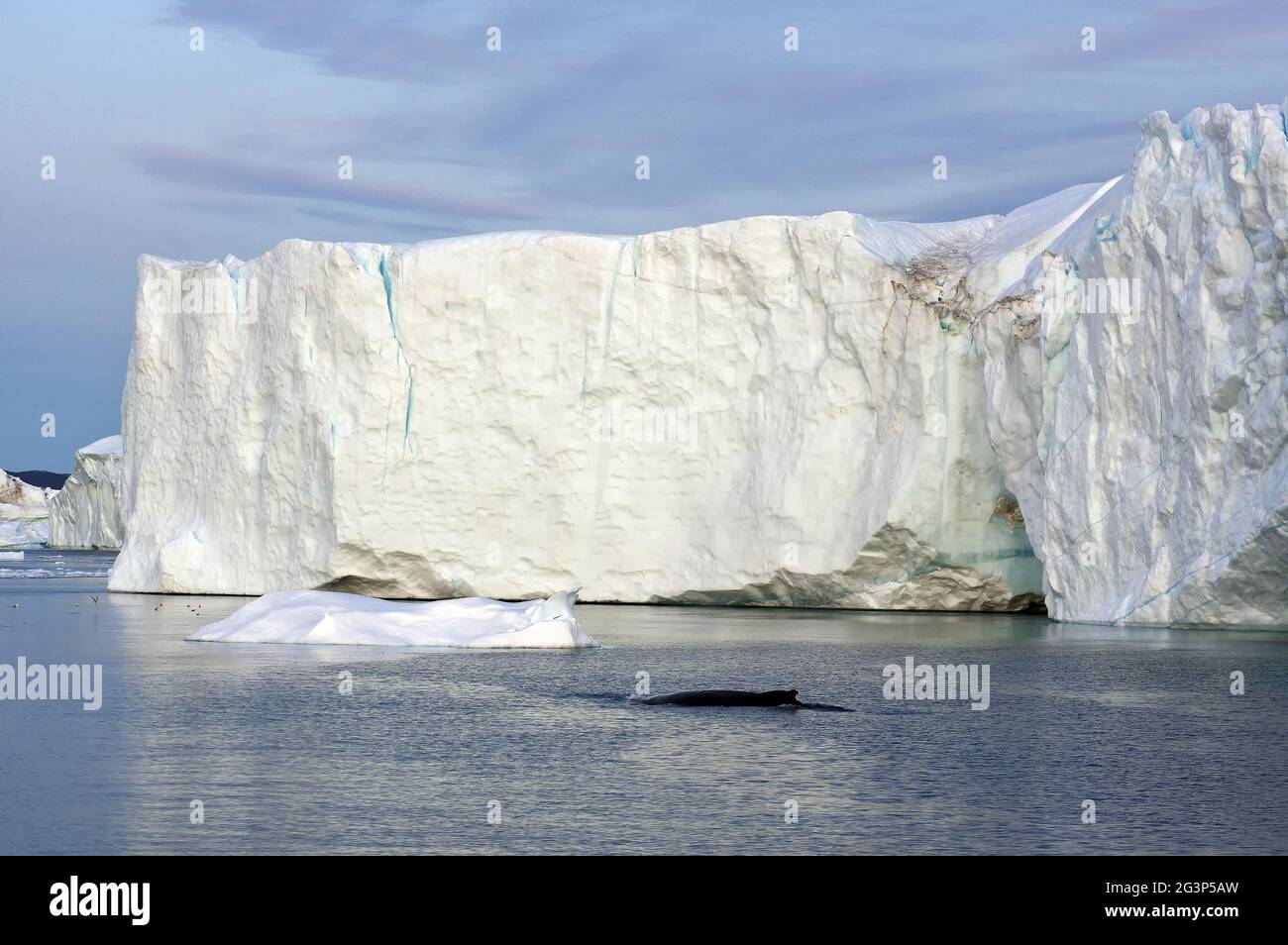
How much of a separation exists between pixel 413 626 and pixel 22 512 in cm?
8041

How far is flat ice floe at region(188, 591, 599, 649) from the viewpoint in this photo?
66.0ft

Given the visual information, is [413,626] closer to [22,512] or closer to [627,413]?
[627,413]

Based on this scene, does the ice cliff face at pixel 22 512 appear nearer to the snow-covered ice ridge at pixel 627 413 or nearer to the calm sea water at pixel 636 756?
the snow-covered ice ridge at pixel 627 413

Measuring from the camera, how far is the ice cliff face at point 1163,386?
66.1 ft

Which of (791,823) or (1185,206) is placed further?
(1185,206)

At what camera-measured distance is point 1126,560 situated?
22719 mm

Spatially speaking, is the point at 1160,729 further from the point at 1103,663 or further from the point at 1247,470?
the point at 1247,470

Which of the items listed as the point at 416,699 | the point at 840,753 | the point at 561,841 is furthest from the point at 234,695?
the point at 561,841

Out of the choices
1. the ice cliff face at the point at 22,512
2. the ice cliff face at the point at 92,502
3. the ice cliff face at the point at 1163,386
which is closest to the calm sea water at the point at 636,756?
the ice cliff face at the point at 1163,386

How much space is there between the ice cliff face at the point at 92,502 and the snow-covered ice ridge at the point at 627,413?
35229 millimetres

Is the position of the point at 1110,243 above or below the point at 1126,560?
above

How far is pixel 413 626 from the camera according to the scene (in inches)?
814
